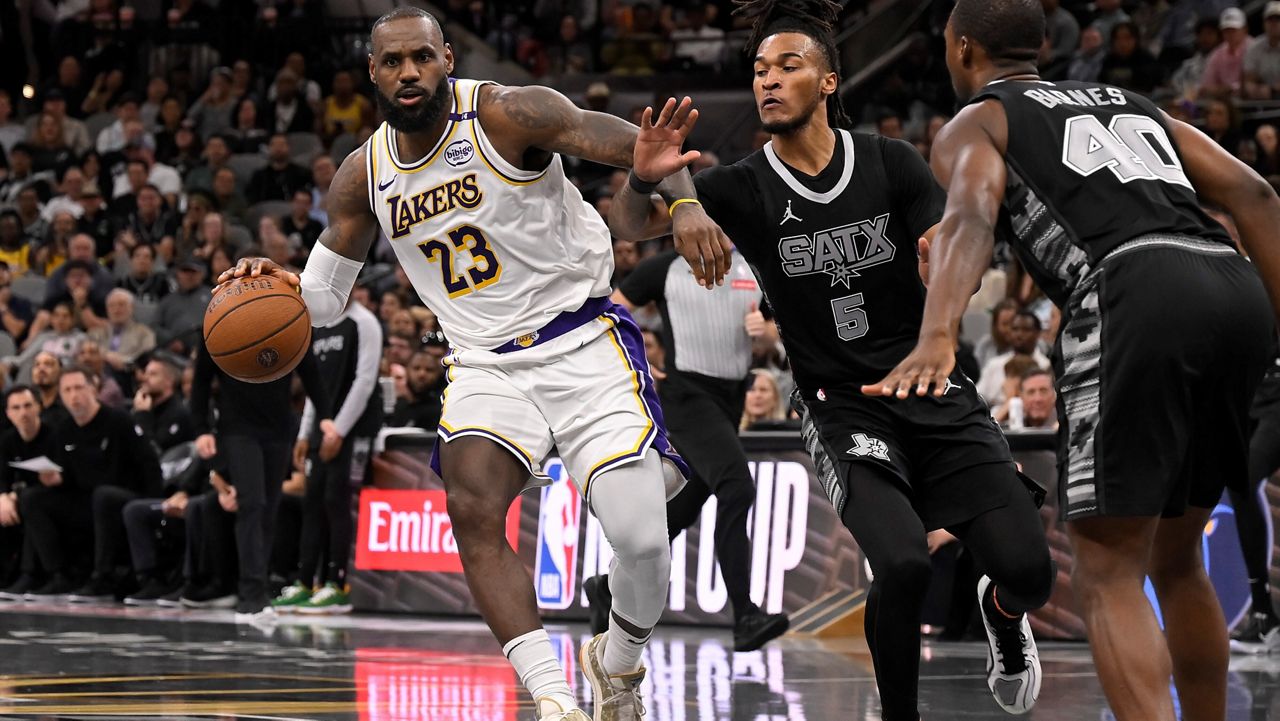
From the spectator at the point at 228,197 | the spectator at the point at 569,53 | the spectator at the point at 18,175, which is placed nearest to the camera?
the spectator at the point at 228,197

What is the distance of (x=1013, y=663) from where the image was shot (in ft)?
17.4

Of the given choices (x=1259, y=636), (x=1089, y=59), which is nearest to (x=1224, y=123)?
(x=1089, y=59)

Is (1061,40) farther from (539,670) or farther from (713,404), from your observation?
(539,670)

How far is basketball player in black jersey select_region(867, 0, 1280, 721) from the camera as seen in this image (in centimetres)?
372

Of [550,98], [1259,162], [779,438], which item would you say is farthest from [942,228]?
[1259,162]

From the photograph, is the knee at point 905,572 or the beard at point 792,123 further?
the beard at point 792,123

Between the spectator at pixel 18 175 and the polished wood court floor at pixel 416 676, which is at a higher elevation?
the spectator at pixel 18 175

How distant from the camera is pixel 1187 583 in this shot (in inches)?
160

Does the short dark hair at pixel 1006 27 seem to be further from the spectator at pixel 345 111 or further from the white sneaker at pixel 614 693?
the spectator at pixel 345 111

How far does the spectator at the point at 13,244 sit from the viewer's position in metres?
16.7

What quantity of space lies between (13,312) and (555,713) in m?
12.0

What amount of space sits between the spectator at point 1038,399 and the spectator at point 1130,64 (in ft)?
18.0

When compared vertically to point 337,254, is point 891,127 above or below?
above

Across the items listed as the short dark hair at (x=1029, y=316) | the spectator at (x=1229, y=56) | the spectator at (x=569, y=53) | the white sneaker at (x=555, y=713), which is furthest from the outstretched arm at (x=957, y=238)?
the spectator at (x=569, y=53)
